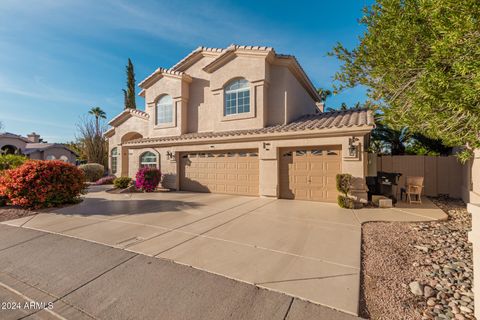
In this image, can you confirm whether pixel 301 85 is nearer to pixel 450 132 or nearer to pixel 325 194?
Answer: pixel 325 194

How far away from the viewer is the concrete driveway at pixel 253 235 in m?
3.62

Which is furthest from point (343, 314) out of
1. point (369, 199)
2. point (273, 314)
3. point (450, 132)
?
point (369, 199)

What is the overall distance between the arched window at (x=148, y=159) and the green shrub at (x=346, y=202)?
12.2 m

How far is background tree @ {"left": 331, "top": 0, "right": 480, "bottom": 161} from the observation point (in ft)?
11.4

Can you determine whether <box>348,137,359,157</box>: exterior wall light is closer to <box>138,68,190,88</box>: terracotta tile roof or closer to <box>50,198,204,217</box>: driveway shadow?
<box>50,198,204,217</box>: driveway shadow

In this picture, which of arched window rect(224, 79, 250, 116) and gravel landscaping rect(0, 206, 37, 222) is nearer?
gravel landscaping rect(0, 206, 37, 222)

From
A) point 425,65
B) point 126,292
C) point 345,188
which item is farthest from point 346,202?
point 126,292

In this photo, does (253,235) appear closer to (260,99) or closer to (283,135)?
(283,135)

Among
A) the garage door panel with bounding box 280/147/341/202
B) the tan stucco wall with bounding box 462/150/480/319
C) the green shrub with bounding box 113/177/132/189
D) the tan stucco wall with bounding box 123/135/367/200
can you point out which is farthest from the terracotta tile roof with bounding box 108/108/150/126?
the tan stucco wall with bounding box 462/150/480/319

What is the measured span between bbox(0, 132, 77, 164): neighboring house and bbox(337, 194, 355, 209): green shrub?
124ft

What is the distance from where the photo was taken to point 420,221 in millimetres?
7008

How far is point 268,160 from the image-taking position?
433 inches

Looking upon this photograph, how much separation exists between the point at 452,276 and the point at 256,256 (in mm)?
3444

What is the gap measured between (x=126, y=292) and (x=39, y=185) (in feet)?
28.1
